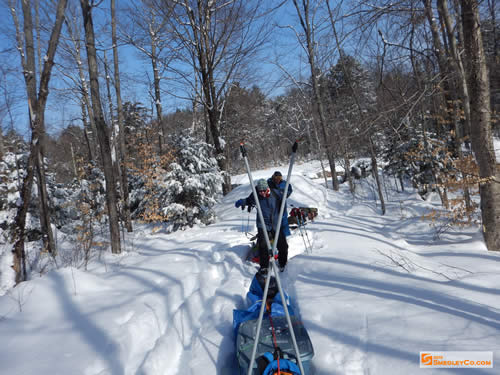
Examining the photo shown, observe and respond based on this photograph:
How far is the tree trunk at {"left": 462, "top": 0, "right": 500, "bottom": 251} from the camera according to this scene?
411 cm

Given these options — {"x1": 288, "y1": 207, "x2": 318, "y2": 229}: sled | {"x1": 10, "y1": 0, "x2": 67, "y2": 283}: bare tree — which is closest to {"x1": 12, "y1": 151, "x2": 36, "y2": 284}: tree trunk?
{"x1": 10, "y1": 0, "x2": 67, "y2": 283}: bare tree

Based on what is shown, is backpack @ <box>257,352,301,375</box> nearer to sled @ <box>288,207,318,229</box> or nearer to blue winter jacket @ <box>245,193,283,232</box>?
blue winter jacket @ <box>245,193,283,232</box>

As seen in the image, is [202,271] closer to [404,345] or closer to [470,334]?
[404,345]

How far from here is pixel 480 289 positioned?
9.58 feet

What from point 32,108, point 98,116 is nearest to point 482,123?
point 98,116

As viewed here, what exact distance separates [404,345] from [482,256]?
3207 mm

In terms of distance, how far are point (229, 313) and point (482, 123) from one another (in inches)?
201

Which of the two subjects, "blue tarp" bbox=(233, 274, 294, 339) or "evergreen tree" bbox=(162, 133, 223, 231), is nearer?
"blue tarp" bbox=(233, 274, 294, 339)

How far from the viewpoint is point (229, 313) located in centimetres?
359

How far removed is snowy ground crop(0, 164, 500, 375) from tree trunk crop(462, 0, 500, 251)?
0.60 metres

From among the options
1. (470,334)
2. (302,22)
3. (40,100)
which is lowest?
(470,334)

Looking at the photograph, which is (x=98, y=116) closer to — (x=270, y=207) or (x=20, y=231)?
(x=20, y=231)

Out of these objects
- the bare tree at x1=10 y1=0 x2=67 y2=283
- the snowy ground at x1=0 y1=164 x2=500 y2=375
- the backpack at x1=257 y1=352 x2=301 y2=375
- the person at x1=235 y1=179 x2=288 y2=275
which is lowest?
the backpack at x1=257 y1=352 x2=301 y2=375

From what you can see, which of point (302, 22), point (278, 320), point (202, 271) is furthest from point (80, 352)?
point (302, 22)
